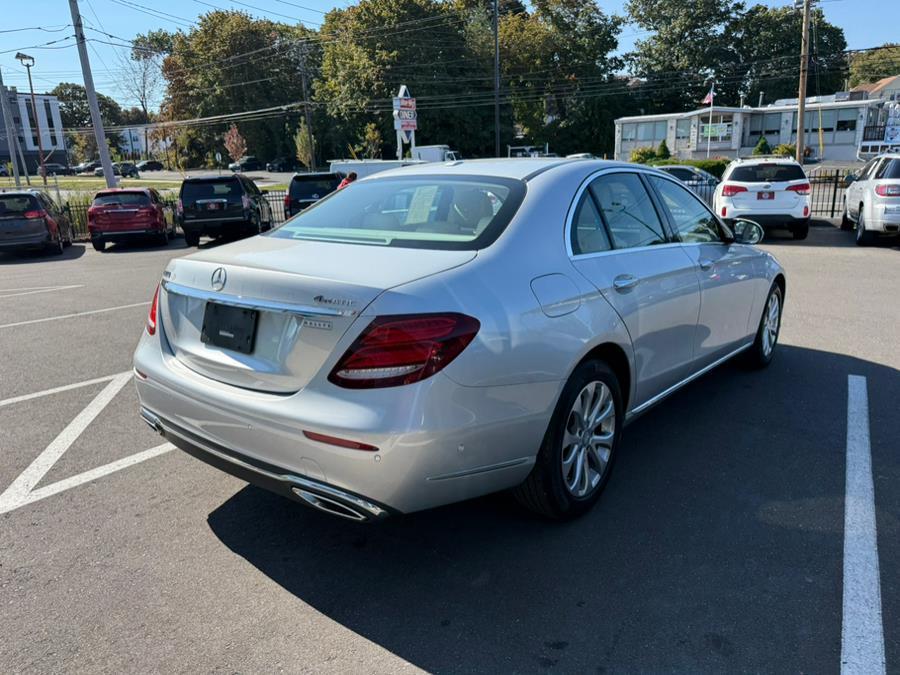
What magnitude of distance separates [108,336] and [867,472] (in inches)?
269

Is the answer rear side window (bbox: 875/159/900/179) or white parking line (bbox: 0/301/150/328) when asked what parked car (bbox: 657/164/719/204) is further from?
white parking line (bbox: 0/301/150/328)

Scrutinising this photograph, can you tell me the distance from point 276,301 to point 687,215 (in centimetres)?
300

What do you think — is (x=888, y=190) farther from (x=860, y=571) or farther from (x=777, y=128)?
(x=777, y=128)

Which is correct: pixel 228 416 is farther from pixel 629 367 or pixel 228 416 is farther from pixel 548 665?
pixel 629 367

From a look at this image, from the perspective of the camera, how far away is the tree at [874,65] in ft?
310

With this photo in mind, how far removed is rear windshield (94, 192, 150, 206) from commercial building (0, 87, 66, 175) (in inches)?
3214

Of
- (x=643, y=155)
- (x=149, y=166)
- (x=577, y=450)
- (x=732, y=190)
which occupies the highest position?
(x=149, y=166)

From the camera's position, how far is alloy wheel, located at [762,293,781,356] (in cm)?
557

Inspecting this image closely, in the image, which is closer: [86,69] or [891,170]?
[891,170]

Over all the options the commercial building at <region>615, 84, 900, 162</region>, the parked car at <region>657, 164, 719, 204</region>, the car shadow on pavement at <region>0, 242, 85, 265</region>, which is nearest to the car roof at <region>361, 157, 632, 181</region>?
the car shadow on pavement at <region>0, 242, 85, 265</region>

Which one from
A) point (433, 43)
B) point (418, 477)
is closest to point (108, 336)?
point (418, 477)

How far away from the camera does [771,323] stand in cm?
573

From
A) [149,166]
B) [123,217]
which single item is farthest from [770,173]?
[149,166]

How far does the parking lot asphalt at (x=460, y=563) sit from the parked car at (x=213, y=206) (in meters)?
11.9
